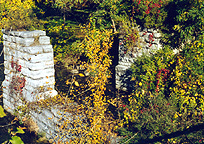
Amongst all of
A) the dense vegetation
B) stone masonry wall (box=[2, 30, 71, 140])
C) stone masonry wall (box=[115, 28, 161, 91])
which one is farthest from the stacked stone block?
stone masonry wall (box=[115, 28, 161, 91])

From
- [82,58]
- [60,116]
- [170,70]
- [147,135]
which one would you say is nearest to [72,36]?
[82,58]

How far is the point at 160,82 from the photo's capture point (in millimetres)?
5562

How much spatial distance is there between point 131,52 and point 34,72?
139 inches

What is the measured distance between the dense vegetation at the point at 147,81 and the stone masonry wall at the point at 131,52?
201 millimetres

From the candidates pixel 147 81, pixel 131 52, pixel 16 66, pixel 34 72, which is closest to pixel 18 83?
pixel 16 66

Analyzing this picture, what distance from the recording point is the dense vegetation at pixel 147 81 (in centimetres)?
399

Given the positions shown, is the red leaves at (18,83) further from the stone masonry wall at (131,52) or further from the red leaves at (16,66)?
the stone masonry wall at (131,52)

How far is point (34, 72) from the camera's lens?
473cm

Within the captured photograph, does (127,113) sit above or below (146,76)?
below

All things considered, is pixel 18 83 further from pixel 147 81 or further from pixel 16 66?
pixel 147 81

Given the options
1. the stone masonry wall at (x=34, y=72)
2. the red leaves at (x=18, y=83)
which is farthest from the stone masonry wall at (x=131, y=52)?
the red leaves at (x=18, y=83)

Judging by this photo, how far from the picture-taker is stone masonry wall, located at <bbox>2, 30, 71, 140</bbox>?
15.0ft

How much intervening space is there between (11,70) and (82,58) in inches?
184

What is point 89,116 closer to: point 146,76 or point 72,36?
point 146,76
